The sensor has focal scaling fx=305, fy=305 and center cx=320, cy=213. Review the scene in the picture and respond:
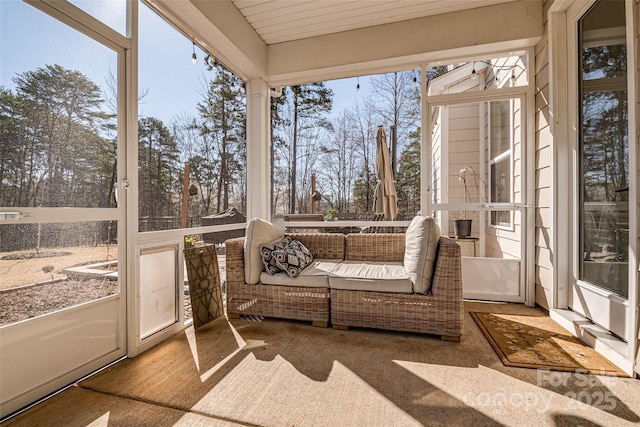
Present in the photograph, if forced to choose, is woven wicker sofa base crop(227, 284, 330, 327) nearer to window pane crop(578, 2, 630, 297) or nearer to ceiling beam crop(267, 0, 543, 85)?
window pane crop(578, 2, 630, 297)

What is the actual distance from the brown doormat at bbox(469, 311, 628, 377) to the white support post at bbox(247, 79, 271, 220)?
2.74m

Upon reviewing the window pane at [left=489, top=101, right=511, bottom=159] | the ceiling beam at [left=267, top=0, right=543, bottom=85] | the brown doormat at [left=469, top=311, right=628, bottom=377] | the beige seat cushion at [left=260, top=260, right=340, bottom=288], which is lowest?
the brown doormat at [left=469, top=311, right=628, bottom=377]

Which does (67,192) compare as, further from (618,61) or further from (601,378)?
(618,61)

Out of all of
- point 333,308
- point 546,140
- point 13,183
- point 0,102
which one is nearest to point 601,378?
point 333,308

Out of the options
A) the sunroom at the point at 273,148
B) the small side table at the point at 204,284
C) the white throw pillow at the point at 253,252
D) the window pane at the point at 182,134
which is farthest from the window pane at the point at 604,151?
the window pane at the point at 182,134

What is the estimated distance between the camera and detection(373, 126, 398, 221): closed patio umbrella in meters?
3.57

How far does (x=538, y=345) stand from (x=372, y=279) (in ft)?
4.21

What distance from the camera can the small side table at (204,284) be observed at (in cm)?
263

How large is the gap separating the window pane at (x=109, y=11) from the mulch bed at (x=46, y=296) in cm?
166

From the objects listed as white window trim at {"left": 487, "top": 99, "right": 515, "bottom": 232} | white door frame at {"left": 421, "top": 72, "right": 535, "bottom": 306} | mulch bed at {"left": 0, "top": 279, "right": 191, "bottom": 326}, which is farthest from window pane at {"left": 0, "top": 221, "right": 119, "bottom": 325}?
white window trim at {"left": 487, "top": 99, "right": 515, "bottom": 232}

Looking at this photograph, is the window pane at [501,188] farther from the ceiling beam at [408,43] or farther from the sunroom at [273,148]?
the ceiling beam at [408,43]

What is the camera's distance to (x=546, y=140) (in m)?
2.91

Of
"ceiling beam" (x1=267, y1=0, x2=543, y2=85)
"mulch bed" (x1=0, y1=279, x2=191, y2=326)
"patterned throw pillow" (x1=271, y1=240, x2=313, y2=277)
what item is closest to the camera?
"mulch bed" (x1=0, y1=279, x2=191, y2=326)

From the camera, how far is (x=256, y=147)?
391cm
